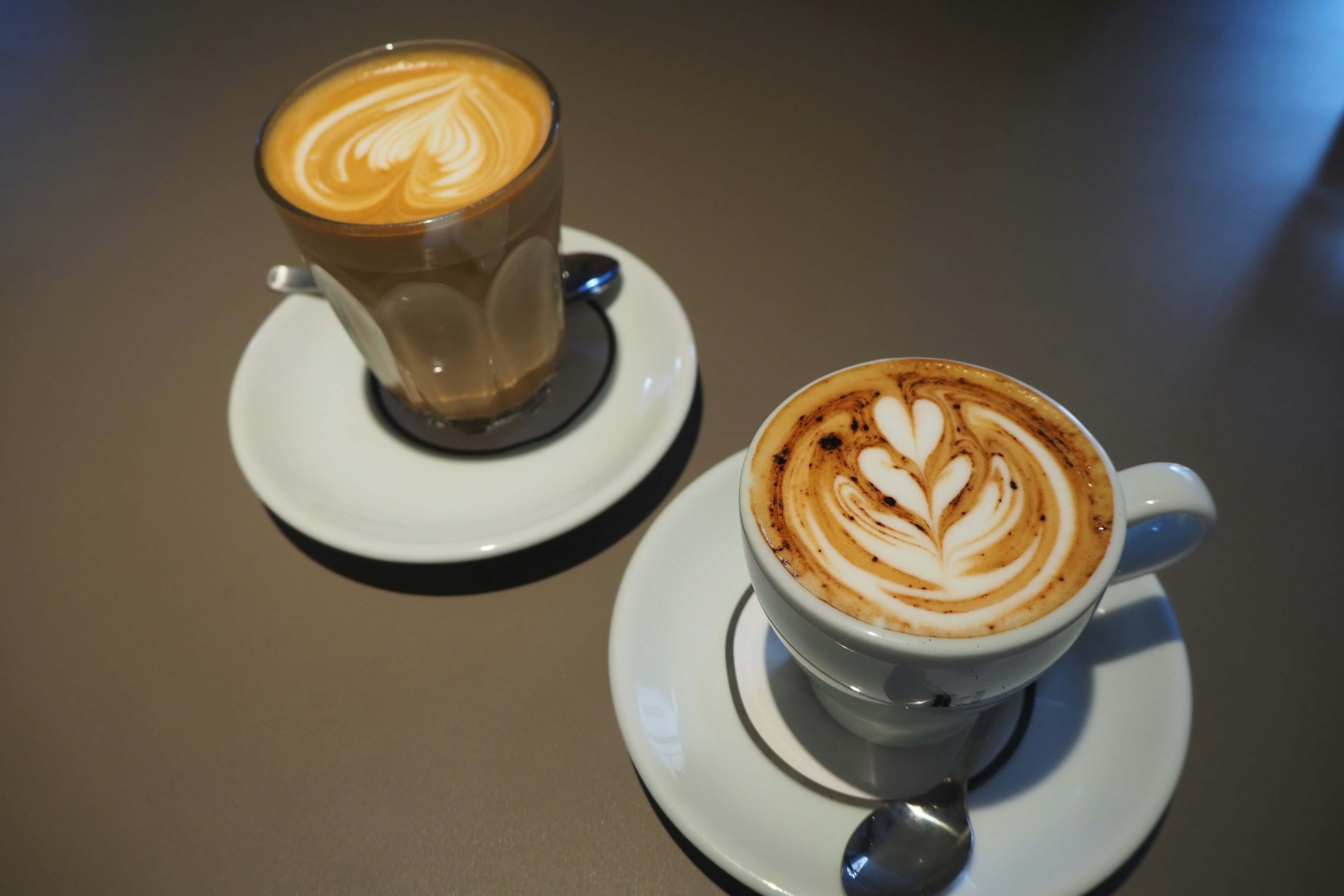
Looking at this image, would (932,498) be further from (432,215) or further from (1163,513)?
(432,215)

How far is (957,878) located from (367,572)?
61cm

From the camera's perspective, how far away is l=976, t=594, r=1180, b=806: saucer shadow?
66 centimetres

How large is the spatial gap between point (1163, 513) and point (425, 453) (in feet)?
2.33

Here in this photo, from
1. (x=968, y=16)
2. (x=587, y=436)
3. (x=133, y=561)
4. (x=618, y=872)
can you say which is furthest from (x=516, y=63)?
(x=968, y=16)

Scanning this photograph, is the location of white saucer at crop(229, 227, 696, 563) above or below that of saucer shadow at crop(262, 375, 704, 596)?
above

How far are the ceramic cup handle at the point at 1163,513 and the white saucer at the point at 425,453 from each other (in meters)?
0.42

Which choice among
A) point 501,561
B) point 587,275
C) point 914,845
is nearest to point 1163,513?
point 914,845

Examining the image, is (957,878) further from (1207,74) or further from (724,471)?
(1207,74)

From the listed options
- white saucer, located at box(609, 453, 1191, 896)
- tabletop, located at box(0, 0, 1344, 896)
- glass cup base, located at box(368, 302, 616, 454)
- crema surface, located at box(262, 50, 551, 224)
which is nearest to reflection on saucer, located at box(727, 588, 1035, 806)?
white saucer, located at box(609, 453, 1191, 896)

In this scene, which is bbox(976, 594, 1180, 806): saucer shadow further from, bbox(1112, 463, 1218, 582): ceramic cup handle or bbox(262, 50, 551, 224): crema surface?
bbox(262, 50, 551, 224): crema surface

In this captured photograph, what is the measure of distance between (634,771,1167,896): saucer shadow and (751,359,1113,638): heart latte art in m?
0.24

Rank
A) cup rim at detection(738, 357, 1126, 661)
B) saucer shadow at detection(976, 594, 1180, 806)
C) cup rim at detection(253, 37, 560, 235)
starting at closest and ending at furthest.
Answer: cup rim at detection(738, 357, 1126, 661), saucer shadow at detection(976, 594, 1180, 806), cup rim at detection(253, 37, 560, 235)

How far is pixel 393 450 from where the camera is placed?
3.13 feet

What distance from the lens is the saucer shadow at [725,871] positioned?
67cm
